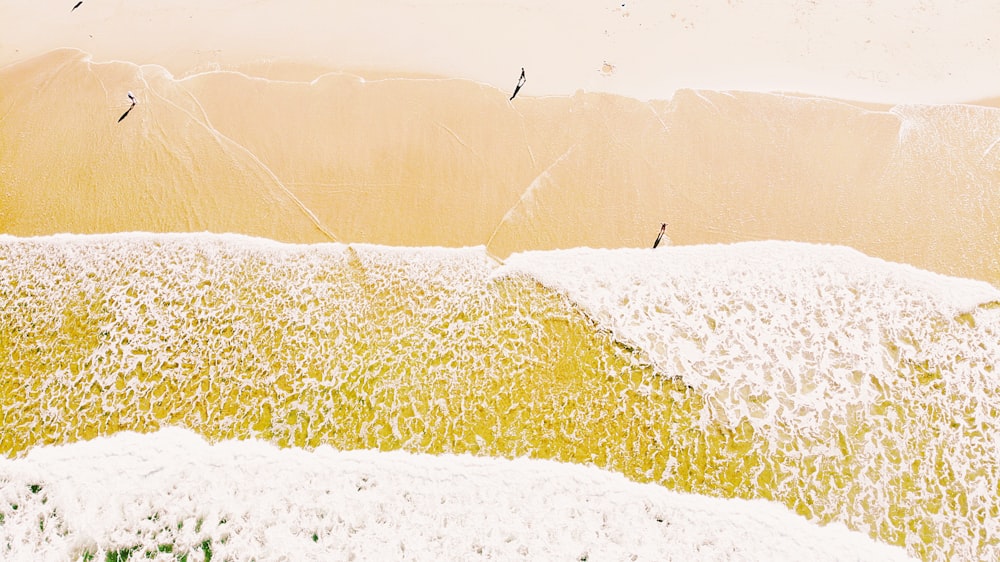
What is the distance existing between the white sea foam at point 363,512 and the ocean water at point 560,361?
0.16 meters

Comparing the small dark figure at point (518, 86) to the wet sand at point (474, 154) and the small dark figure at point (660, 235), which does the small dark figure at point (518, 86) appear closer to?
the wet sand at point (474, 154)

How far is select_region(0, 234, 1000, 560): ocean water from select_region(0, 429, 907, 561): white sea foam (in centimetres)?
16

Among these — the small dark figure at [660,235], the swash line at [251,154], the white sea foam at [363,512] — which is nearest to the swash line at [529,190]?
the small dark figure at [660,235]

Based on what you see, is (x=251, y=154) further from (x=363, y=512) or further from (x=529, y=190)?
(x=363, y=512)

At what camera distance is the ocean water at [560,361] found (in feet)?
14.9

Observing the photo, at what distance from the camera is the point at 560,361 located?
4926 millimetres

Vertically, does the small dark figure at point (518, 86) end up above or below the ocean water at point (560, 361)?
above

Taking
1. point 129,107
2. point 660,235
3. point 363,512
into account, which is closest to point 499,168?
point 660,235

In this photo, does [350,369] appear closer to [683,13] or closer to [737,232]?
[737,232]

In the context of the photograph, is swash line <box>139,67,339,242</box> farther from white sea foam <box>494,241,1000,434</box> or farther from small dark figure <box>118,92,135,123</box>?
white sea foam <box>494,241,1000,434</box>

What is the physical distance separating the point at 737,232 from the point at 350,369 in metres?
3.96

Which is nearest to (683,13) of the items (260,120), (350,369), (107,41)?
(260,120)

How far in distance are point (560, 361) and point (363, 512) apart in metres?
2.09

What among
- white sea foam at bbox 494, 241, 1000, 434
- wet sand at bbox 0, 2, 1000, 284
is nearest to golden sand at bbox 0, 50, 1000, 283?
wet sand at bbox 0, 2, 1000, 284
